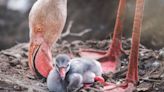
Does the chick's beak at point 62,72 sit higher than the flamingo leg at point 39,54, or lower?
lower

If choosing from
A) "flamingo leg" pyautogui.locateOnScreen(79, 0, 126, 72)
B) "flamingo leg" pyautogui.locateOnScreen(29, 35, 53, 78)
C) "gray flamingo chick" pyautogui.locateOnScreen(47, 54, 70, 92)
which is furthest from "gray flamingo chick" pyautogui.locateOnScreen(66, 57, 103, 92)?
"flamingo leg" pyautogui.locateOnScreen(79, 0, 126, 72)

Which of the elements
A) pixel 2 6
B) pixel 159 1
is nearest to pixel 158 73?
pixel 159 1

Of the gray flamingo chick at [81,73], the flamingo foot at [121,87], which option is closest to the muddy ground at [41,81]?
the flamingo foot at [121,87]

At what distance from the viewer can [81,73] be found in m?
4.17

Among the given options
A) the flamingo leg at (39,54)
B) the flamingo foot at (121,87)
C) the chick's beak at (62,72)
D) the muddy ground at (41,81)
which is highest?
the flamingo leg at (39,54)

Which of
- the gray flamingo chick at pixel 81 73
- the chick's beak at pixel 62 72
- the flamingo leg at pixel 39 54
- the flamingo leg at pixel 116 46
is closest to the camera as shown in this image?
the chick's beak at pixel 62 72

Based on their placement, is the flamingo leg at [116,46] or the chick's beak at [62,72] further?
the flamingo leg at [116,46]

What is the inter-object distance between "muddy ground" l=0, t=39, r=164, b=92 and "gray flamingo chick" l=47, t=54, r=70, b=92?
0.10m

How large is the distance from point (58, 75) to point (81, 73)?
0.61 feet

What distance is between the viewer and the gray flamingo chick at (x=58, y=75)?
3.95 m

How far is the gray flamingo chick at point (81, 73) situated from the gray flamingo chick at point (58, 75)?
5 centimetres

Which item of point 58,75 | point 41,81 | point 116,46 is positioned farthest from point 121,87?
point 116,46

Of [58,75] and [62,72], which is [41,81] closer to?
[58,75]

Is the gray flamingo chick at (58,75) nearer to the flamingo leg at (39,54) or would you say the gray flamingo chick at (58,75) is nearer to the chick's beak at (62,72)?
the chick's beak at (62,72)
